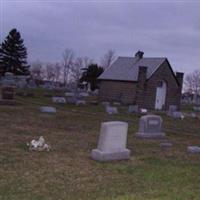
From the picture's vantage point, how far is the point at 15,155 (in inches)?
407

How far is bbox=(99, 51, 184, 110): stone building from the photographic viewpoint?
41375 mm

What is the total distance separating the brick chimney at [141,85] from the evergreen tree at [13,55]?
35.4 meters

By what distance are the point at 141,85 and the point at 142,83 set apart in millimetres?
225

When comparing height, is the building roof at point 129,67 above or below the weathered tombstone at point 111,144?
above

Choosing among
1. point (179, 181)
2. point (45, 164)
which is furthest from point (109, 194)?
point (45, 164)

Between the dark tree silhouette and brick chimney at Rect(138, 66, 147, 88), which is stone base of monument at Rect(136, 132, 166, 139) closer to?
brick chimney at Rect(138, 66, 147, 88)

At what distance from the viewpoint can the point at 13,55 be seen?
240ft

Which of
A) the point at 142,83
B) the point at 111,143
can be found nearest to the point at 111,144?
the point at 111,143

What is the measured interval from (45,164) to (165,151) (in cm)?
436

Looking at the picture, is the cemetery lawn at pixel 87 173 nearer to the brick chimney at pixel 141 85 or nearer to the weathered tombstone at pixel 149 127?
the weathered tombstone at pixel 149 127

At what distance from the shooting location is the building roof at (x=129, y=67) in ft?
138

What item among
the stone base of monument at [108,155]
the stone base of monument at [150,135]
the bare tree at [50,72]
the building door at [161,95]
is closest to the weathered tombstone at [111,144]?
the stone base of monument at [108,155]

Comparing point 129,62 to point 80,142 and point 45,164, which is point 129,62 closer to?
point 80,142

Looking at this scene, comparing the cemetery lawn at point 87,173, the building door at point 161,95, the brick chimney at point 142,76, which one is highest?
the brick chimney at point 142,76
